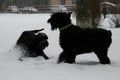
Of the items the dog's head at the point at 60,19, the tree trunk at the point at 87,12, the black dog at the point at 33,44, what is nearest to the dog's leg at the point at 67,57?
the dog's head at the point at 60,19

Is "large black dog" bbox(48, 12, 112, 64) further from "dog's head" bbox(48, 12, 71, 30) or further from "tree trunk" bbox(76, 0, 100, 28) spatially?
"tree trunk" bbox(76, 0, 100, 28)

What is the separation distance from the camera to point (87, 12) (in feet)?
60.0

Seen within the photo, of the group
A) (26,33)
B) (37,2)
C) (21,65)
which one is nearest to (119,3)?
(26,33)

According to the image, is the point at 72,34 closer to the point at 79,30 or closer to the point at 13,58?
the point at 79,30

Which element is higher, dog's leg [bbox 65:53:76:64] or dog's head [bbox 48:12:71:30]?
dog's head [bbox 48:12:71:30]

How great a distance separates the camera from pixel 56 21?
27.9ft

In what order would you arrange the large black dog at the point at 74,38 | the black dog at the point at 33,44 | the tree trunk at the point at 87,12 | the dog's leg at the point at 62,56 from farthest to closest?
the tree trunk at the point at 87,12
the black dog at the point at 33,44
the dog's leg at the point at 62,56
the large black dog at the point at 74,38

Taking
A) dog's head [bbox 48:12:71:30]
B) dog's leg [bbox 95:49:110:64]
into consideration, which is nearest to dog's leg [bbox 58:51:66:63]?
dog's head [bbox 48:12:71:30]

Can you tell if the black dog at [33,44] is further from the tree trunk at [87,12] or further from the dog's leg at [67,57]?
the tree trunk at [87,12]

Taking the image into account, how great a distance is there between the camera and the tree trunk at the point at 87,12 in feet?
59.3

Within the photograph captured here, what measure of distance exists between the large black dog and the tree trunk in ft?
30.9

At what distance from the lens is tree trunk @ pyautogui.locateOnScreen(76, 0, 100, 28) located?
18.1 metres

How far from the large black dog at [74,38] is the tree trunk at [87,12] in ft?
30.9

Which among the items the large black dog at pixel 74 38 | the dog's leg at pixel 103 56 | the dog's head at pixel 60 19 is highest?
the dog's head at pixel 60 19
